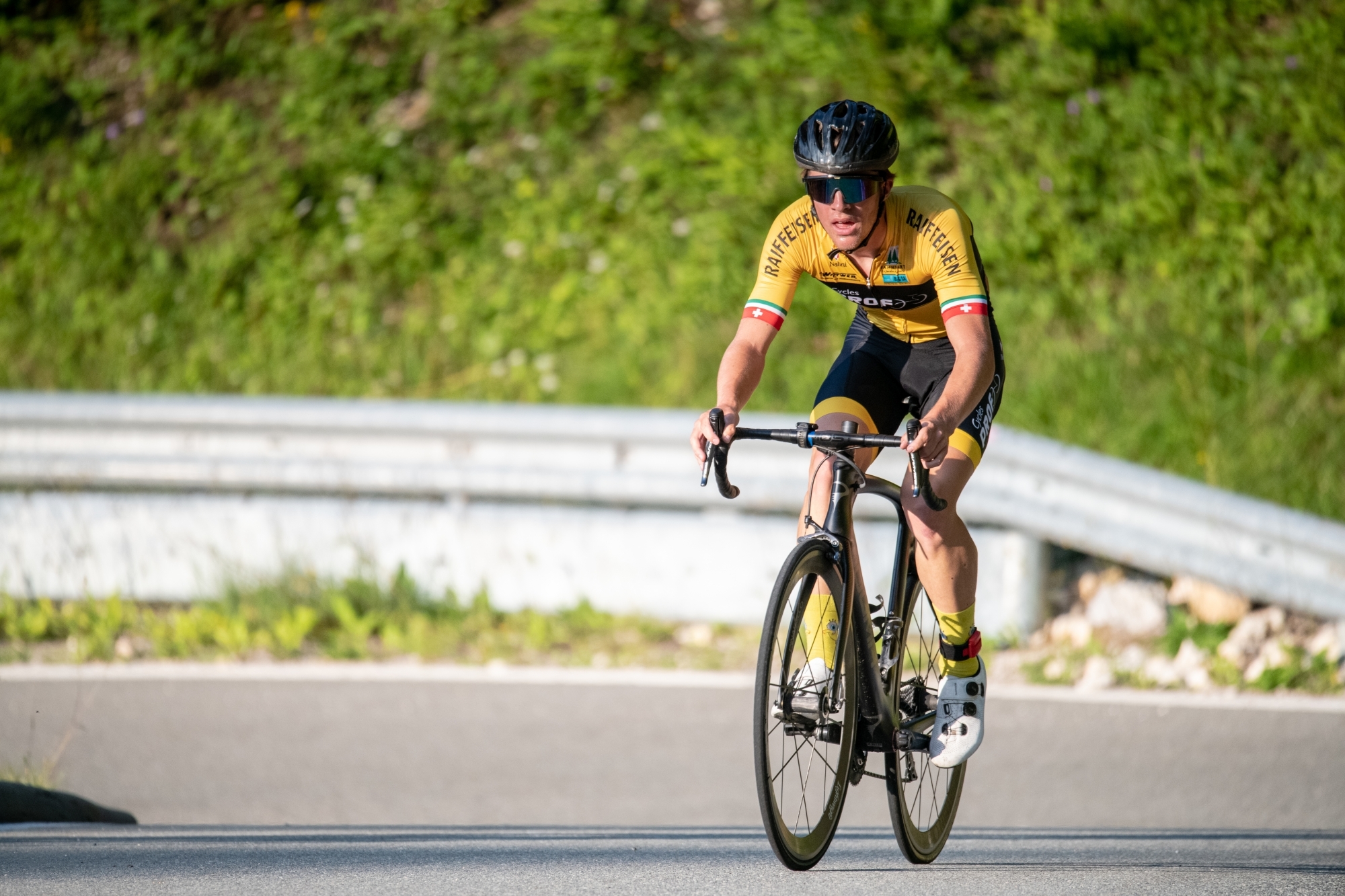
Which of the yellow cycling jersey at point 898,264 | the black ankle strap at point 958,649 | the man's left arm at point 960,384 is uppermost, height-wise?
the yellow cycling jersey at point 898,264

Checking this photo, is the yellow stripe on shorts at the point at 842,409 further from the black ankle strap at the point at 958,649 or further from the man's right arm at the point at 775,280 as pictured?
the black ankle strap at the point at 958,649

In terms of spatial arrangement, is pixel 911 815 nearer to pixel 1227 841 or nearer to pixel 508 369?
pixel 1227 841

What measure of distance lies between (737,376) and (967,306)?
0.69 metres

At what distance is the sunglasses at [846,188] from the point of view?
4152 mm

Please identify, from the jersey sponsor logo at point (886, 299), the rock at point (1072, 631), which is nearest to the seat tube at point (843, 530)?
the jersey sponsor logo at point (886, 299)

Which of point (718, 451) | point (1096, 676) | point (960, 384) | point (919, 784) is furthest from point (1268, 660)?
point (718, 451)

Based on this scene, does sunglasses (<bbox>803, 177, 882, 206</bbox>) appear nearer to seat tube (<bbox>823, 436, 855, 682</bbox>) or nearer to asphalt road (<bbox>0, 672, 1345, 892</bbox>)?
seat tube (<bbox>823, 436, 855, 682</bbox>)

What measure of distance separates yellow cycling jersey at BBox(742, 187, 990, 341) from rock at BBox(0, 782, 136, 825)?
9.50 ft

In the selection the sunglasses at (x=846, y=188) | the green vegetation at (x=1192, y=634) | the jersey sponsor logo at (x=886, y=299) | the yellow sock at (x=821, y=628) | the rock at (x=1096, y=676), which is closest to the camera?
the yellow sock at (x=821, y=628)

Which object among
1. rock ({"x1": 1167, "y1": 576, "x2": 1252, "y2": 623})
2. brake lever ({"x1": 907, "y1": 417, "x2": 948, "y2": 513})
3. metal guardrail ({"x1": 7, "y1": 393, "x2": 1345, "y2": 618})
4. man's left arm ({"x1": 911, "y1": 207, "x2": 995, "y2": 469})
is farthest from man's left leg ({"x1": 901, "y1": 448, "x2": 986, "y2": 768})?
rock ({"x1": 1167, "y1": 576, "x2": 1252, "y2": 623})

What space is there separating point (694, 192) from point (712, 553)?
4116mm

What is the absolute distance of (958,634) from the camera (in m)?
4.54

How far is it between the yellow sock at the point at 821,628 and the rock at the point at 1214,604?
11.5 ft

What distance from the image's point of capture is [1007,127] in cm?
1062
